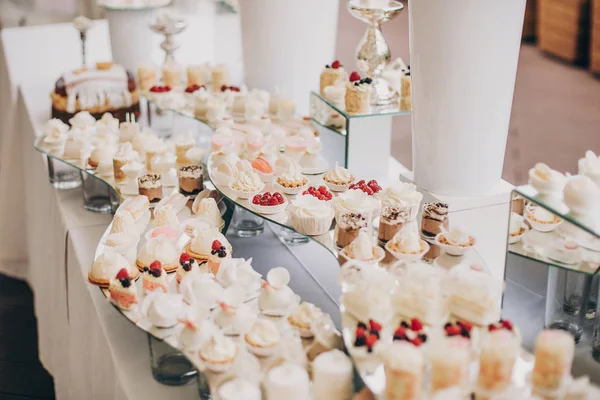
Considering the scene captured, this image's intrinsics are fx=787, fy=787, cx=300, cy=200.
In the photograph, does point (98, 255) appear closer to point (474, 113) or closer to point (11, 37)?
point (474, 113)

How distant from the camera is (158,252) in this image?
7.60 feet

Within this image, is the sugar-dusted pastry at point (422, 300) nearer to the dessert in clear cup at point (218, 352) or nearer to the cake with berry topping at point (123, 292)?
the dessert in clear cup at point (218, 352)

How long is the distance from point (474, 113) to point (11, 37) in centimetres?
353

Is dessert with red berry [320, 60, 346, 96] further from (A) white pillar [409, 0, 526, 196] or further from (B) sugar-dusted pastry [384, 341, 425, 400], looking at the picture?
(B) sugar-dusted pastry [384, 341, 425, 400]

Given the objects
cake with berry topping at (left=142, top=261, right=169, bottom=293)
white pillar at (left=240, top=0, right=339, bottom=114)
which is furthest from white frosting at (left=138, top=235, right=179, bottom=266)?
white pillar at (left=240, top=0, right=339, bottom=114)

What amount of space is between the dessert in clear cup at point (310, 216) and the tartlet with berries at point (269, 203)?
0.24 ft

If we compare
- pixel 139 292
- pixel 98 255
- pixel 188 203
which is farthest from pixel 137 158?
pixel 139 292

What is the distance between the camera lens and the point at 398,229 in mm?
2355

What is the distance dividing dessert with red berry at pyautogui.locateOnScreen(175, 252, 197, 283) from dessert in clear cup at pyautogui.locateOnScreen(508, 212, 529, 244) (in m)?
0.88

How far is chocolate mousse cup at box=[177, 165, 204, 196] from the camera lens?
292 centimetres

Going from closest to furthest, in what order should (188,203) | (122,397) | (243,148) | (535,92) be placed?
(122,397)
(188,203)
(243,148)
(535,92)

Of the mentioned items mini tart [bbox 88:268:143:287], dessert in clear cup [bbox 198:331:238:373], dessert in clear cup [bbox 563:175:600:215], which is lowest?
mini tart [bbox 88:268:143:287]

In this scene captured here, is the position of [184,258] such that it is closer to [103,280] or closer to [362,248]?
[103,280]

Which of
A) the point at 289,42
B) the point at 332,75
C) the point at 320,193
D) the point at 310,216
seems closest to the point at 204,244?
the point at 310,216
